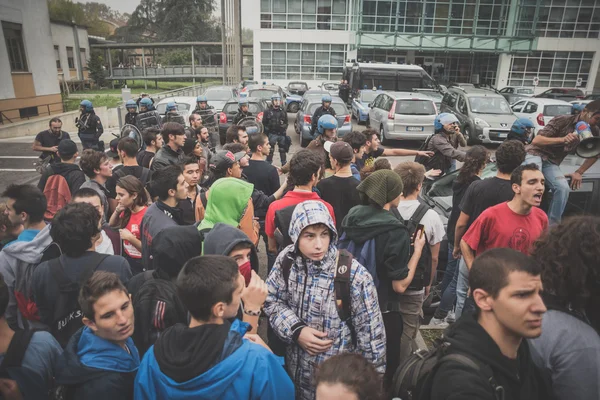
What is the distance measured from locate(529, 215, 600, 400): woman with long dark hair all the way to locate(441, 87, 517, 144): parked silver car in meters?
12.2

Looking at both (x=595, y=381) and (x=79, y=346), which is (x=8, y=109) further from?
(x=595, y=381)

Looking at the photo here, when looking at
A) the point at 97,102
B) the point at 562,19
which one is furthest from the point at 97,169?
the point at 562,19

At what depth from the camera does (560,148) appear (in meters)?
4.50

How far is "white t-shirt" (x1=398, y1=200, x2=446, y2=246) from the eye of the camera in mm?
3209

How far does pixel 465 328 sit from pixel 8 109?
22.4 meters

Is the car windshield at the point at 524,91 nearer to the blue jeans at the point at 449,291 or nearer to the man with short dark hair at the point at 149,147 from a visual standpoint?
the blue jeans at the point at 449,291

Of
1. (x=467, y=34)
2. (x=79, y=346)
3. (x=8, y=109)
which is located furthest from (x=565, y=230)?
(x=467, y=34)

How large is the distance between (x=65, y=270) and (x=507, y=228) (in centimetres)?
Result: 323

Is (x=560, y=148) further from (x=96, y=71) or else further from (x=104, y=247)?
(x=96, y=71)

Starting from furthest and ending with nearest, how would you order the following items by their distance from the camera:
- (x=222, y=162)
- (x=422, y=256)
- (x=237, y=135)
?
(x=237, y=135) < (x=222, y=162) < (x=422, y=256)

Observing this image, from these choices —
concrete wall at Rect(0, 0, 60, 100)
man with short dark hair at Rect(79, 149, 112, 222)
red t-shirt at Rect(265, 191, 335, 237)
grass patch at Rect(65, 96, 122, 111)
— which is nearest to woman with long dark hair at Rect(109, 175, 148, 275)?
man with short dark hair at Rect(79, 149, 112, 222)

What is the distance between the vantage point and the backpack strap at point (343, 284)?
2289 mm

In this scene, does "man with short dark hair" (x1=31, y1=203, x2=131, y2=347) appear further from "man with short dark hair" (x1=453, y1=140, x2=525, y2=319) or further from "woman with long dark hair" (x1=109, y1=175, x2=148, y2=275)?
"man with short dark hair" (x1=453, y1=140, x2=525, y2=319)

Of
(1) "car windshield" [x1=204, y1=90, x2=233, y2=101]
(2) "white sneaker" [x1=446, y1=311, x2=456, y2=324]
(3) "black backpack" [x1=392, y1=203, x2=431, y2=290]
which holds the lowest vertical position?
(2) "white sneaker" [x1=446, y1=311, x2=456, y2=324]
